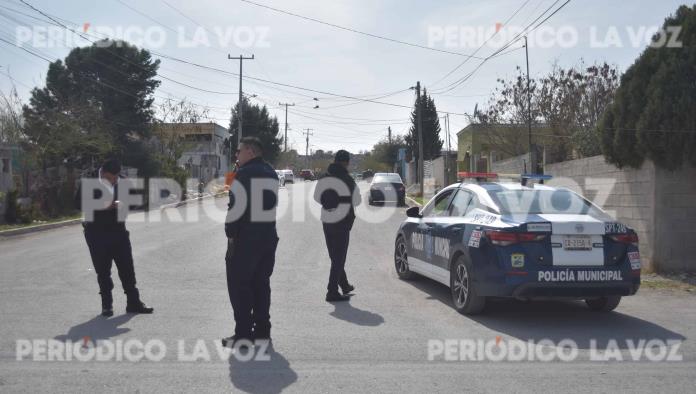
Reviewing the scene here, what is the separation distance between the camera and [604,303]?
771 centimetres

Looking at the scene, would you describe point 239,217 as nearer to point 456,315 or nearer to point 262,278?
point 262,278

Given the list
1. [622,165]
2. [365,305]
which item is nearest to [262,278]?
[365,305]

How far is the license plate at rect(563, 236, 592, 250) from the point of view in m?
6.88

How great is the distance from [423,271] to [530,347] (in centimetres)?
302

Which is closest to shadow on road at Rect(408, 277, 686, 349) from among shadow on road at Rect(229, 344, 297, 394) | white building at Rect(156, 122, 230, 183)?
shadow on road at Rect(229, 344, 297, 394)

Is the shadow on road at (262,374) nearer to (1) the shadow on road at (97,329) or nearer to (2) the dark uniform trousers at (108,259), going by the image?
(1) the shadow on road at (97,329)

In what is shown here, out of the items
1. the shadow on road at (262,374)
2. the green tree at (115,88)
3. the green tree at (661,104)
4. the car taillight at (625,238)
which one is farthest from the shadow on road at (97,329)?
the green tree at (115,88)

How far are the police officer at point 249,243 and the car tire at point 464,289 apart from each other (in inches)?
89.3

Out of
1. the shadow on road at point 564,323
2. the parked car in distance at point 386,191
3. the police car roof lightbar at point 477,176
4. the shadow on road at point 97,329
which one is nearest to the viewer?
the shadow on road at point 97,329

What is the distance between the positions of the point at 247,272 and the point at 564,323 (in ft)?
11.2

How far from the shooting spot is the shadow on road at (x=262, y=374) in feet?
16.0

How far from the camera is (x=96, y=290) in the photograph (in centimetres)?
883

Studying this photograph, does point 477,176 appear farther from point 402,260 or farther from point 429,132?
point 429,132

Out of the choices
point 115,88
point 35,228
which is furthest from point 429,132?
point 35,228
